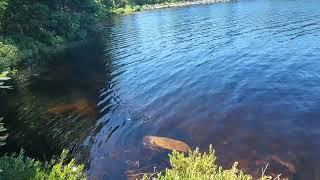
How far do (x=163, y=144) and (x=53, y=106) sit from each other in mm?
12893

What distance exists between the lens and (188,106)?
26734mm

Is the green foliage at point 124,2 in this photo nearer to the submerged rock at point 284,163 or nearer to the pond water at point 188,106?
the pond water at point 188,106

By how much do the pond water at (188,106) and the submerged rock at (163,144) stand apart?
48cm

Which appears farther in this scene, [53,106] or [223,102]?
[53,106]

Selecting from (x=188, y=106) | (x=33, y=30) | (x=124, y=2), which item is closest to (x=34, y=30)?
(x=33, y=30)

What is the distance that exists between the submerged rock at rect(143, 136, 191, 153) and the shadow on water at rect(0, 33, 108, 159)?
13.5ft

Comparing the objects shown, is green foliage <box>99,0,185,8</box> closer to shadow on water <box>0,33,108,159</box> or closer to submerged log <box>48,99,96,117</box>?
shadow on water <box>0,33,108,159</box>

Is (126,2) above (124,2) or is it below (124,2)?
below

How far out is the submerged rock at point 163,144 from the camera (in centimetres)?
2017

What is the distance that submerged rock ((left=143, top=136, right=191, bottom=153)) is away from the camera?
66.2 feet

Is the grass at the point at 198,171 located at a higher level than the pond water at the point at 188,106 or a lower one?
higher

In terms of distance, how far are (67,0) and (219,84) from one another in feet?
A: 180

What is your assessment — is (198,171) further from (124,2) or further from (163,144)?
(124,2)

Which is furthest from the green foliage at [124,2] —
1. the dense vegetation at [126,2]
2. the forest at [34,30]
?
the forest at [34,30]
